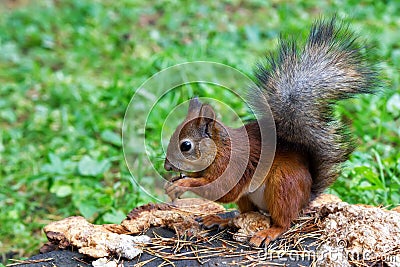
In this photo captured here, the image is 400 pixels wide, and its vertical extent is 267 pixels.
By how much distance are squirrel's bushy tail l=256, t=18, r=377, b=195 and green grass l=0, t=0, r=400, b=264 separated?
368mm

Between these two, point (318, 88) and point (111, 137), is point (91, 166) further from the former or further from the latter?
point (318, 88)

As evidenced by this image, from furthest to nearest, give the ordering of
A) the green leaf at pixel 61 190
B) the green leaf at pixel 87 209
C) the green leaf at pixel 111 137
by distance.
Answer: the green leaf at pixel 111 137, the green leaf at pixel 61 190, the green leaf at pixel 87 209

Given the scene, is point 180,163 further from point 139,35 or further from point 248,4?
point 248,4

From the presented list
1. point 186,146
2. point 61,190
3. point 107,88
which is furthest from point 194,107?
point 107,88

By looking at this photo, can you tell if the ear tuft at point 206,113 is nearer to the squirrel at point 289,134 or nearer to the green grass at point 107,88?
the squirrel at point 289,134

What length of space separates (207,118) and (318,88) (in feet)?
1.45

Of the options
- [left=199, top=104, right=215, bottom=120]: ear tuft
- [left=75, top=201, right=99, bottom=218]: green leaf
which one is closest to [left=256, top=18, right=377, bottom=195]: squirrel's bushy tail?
[left=199, top=104, right=215, bottom=120]: ear tuft

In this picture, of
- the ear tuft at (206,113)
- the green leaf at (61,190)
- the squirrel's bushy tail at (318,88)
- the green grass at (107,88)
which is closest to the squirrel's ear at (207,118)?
the ear tuft at (206,113)

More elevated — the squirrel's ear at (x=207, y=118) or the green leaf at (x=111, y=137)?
the squirrel's ear at (x=207, y=118)

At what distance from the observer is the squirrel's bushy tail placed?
A: 228cm

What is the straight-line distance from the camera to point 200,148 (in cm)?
235

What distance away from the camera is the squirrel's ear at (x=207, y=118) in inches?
92.3

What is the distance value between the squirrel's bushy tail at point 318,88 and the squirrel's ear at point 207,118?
23 cm

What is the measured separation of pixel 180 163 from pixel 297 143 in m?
0.47
